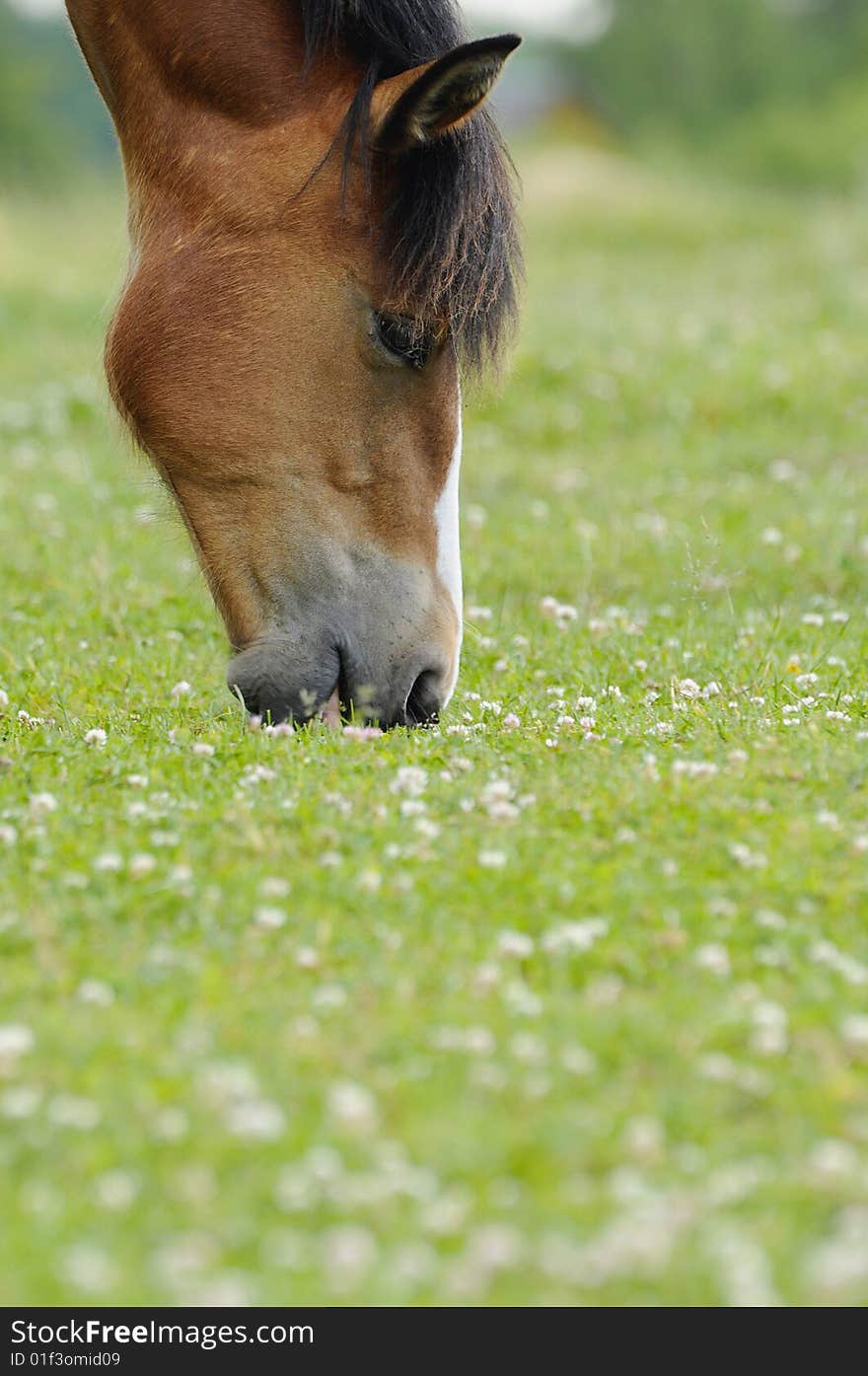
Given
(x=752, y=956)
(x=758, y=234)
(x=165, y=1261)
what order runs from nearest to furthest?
(x=165, y=1261), (x=752, y=956), (x=758, y=234)

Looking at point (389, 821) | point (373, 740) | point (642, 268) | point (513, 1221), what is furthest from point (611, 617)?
point (642, 268)

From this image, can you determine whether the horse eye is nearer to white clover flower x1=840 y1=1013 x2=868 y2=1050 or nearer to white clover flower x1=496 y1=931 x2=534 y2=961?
white clover flower x1=496 y1=931 x2=534 y2=961

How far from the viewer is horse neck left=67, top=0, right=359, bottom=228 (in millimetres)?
4738

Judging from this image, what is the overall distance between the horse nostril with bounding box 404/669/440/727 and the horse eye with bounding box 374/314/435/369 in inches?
40.3

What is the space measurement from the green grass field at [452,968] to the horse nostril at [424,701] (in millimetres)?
90

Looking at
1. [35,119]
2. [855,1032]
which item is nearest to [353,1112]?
[855,1032]

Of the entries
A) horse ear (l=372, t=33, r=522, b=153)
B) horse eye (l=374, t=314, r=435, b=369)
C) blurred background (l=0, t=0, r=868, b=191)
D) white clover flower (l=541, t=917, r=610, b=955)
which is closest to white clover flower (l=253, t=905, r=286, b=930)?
white clover flower (l=541, t=917, r=610, b=955)

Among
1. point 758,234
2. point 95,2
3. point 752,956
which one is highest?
point 95,2

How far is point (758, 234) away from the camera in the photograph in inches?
988

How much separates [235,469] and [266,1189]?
2885mm

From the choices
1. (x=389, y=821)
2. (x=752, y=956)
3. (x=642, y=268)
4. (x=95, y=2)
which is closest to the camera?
(x=752, y=956)

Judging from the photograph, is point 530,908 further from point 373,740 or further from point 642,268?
point 642,268

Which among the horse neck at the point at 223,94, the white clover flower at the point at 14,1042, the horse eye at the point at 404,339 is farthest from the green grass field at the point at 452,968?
the horse neck at the point at 223,94

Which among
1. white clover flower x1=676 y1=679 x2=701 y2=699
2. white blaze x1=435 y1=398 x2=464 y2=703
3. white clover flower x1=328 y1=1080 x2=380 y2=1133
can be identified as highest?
white clover flower x1=328 y1=1080 x2=380 y2=1133
